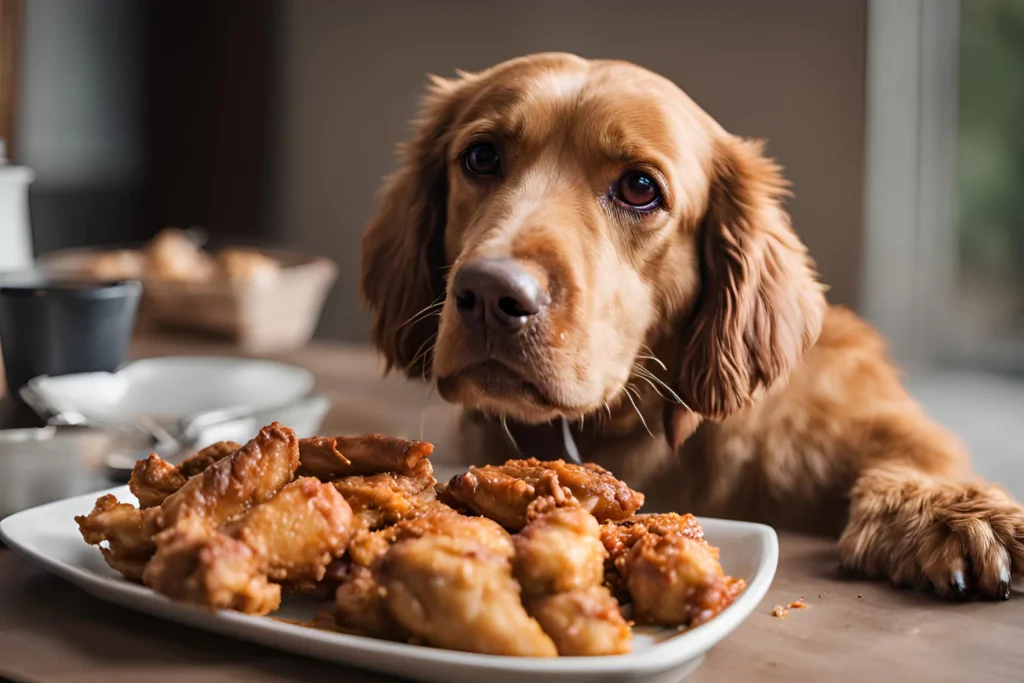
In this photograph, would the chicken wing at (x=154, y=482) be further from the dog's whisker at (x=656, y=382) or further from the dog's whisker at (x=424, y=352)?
the dog's whisker at (x=656, y=382)

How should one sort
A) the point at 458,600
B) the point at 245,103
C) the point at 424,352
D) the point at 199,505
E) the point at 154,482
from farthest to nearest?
the point at 245,103, the point at 424,352, the point at 154,482, the point at 199,505, the point at 458,600

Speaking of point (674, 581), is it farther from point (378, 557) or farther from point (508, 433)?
point (508, 433)

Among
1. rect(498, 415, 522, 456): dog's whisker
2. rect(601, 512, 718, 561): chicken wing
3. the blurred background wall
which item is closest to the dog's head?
rect(498, 415, 522, 456): dog's whisker

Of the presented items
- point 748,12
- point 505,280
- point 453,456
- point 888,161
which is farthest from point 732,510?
point 748,12

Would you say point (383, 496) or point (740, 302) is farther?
point (740, 302)

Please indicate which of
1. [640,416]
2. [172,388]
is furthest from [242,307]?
[640,416]

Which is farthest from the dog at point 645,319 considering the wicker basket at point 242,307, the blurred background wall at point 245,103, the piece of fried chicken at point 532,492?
the blurred background wall at point 245,103

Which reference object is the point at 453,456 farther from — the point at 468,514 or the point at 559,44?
the point at 559,44

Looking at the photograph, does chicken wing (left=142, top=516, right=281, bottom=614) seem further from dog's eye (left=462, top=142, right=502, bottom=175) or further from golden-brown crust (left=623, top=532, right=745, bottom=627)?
dog's eye (left=462, top=142, right=502, bottom=175)
